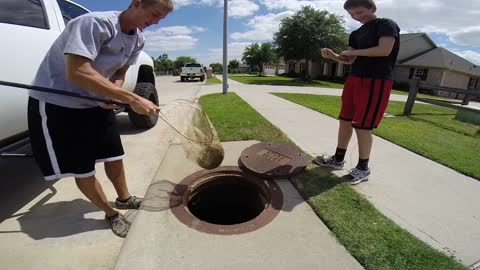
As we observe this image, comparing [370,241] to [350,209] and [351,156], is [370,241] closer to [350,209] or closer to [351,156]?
[350,209]

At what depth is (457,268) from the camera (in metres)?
1.83

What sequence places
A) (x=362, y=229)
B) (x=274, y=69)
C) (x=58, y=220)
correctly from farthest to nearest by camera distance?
(x=274, y=69)
(x=58, y=220)
(x=362, y=229)

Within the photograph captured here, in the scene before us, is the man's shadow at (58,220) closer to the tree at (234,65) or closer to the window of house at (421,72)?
the window of house at (421,72)

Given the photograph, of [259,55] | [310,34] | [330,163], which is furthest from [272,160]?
[259,55]

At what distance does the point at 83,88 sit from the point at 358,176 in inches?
104

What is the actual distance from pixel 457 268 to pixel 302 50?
26705 mm

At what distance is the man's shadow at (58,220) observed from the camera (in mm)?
2287

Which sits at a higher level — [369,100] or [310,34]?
[310,34]

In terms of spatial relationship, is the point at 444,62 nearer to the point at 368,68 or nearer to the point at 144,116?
the point at 368,68

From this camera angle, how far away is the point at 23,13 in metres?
2.53

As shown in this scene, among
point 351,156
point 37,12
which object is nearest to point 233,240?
point 351,156

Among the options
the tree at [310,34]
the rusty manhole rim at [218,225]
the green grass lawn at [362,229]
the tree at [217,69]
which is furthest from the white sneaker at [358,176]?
the tree at [217,69]

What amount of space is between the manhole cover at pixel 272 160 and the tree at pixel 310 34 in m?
24.5

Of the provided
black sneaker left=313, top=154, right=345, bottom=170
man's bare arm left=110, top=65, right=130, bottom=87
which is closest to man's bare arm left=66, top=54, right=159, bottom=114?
man's bare arm left=110, top=65, right=130, bottom=87
